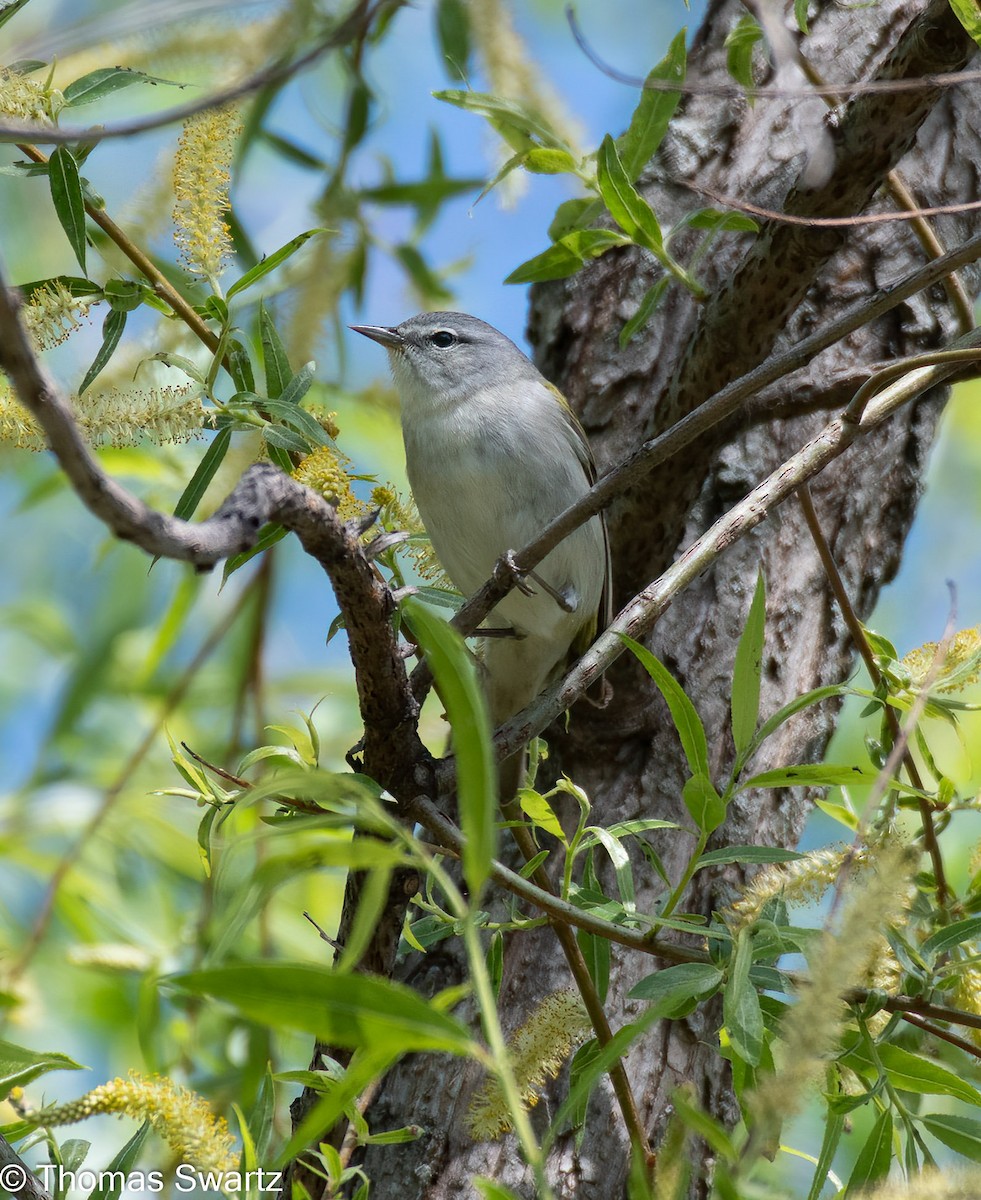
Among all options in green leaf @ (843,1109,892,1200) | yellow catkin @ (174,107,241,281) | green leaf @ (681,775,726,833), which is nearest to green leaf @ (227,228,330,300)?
yellow catkin @ (174,107,241,281)

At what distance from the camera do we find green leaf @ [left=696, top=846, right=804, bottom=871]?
161cm

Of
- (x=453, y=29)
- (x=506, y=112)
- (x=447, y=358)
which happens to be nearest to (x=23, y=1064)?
(x=506, y=112)

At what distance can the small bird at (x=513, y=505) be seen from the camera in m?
2.94

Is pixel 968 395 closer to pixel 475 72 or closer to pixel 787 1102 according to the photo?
pixel 475 72

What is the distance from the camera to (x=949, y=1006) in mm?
1706

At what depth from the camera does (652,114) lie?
2.05m

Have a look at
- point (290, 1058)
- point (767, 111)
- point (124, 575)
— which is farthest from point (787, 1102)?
point (124, 575)

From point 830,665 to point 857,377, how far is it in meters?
0.68

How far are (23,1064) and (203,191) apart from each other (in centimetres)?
133

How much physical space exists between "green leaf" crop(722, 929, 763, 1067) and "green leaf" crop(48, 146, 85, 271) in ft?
4.49

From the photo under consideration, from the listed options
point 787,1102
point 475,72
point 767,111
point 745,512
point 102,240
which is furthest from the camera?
point 767,111

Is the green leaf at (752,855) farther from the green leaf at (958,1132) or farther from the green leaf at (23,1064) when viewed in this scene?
the green leaf at (23,1064)

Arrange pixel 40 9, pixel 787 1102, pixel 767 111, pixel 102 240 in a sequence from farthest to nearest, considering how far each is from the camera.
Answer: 1. pixel 40 9
2. pixel 767 111
3. pixel 102 240
4. pixel 787 1102

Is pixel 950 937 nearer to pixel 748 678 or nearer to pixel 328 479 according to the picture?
pixel 748 678
